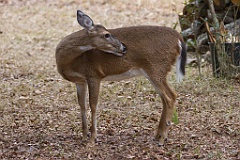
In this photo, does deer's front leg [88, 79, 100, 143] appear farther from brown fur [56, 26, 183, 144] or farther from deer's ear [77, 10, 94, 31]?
deer's ear [77, 10, 94, 31]

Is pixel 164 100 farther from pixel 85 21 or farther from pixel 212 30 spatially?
pixel 212 30

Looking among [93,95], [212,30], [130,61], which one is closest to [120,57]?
[130,61]

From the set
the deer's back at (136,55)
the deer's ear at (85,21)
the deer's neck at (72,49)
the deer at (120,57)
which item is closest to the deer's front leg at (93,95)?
the deer at (120,57)

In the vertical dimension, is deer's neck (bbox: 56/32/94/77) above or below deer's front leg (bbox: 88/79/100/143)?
above

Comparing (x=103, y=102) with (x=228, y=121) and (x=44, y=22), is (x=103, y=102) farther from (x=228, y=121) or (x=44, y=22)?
(x=44, y=22)

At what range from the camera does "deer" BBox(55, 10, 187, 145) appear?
239 inches

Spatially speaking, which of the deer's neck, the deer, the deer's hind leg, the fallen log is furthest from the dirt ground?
the deer's neck

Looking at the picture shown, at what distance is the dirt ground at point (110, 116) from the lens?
19.2 ft

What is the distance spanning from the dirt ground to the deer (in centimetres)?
31

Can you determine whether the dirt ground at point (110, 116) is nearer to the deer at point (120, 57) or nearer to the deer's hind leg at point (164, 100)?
the deer's hind leg at point (164, 100)

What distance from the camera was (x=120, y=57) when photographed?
6125 millimetres

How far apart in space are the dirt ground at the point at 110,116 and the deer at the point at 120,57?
0.31 metres

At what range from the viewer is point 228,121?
6.70 m

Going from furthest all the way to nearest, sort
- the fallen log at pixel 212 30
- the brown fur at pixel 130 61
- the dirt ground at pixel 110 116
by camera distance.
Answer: the fallen log at pixel 212 30, the brown fur at pixel 130 61, the dirt ground at pixel 110 116
